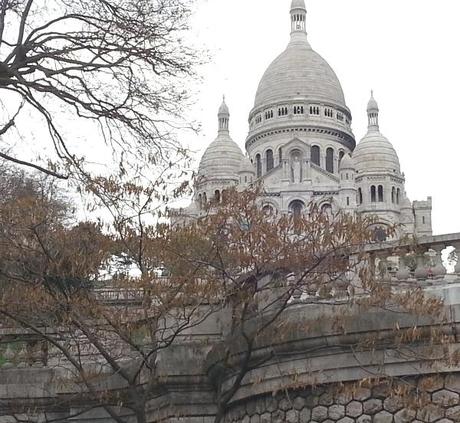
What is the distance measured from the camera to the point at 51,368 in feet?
40.3

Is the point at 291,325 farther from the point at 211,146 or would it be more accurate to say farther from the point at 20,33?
the point at 211,146

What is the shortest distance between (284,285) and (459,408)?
1.87 metres

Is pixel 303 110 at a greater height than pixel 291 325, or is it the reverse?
pixel 303 110

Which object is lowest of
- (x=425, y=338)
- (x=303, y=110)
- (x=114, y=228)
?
(x=425, y=338)

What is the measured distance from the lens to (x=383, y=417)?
9008 millimetres

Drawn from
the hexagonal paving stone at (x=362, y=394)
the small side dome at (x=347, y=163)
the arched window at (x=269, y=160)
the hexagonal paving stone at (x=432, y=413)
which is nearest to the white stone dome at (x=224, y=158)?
the arched window at (x=269, y=160)

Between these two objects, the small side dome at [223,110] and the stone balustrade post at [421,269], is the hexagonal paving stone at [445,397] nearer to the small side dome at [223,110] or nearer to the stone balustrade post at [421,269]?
the stone balustrade post at [421,269]

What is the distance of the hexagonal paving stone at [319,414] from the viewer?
30.5 feet

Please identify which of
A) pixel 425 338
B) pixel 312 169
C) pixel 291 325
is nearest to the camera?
pixel 425 338

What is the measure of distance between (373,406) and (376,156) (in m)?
87.3

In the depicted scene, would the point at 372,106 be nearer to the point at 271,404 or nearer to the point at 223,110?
the point at 223,110

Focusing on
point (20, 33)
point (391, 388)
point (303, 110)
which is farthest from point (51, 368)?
point (303, 110)

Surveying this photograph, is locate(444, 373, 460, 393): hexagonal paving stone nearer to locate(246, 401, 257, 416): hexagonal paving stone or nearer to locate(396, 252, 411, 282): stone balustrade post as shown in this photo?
locate(396, 252, 411, 282): stone balustrade post

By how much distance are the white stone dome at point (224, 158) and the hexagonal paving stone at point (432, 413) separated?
8452cm
